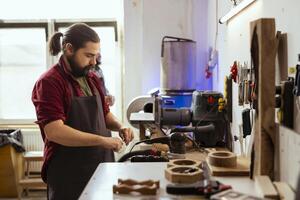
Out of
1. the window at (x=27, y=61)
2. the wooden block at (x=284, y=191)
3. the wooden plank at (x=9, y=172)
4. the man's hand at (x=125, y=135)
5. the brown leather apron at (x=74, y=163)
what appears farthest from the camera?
the window at (x=27, y=61)

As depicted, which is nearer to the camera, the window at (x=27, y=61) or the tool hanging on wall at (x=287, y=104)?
the tool hanging on wall at (x=287, y=104)

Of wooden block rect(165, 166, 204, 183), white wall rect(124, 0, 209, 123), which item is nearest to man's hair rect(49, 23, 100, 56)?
wooden block rect(165, 166, 204, 183)

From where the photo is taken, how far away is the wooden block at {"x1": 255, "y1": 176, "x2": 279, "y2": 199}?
104 centimetres

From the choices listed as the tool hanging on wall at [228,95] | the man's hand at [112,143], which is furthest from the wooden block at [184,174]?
the tool hanging on wall at [228,95]

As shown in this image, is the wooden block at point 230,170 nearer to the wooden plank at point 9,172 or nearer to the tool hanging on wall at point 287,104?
the tool hanging on wall at point 287,104

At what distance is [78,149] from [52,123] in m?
0.21

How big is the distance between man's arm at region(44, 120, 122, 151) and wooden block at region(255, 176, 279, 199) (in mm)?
807

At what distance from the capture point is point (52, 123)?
1.76 meters

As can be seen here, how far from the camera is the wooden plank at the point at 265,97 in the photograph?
1261 mm

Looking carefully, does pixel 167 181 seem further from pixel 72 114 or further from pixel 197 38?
pixel 197 38

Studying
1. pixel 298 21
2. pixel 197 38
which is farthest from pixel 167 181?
pixel 197 38

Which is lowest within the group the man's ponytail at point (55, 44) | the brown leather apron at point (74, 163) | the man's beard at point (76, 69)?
the brown leather apron at point (74, 163)

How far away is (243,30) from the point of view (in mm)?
2189

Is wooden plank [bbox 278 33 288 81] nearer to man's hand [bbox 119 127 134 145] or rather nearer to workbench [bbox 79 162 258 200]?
workbench [bbox 79 162 258 200]
